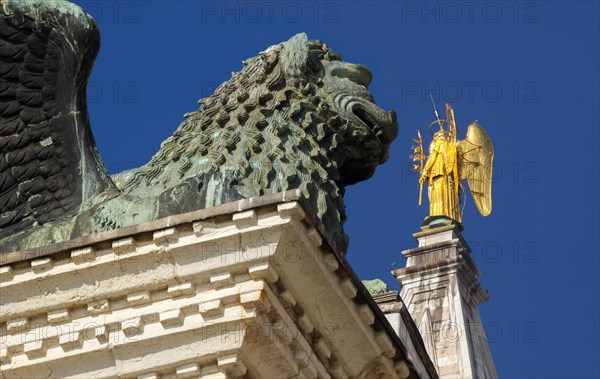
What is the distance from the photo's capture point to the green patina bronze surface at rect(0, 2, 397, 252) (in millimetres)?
12867

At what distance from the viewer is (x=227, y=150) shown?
13203 millimetres

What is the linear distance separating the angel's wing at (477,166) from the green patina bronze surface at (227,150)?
3267cm

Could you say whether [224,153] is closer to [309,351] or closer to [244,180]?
[244,180]

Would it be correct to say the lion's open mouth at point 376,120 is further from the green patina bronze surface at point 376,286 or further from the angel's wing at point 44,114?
the angel's wing at point 44,114

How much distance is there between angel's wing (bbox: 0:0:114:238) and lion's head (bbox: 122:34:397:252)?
47 cm

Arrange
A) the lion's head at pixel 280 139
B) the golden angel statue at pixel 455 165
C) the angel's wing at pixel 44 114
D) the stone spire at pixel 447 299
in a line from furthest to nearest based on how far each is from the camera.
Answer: the golden angel statue at pixel 455 165, the stone spire at pixel 447 299, the angel's wing at pixel 44 114, the lion's head at pixel 280 139

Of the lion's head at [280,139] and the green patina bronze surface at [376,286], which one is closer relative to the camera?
the lion's head at [280,139]

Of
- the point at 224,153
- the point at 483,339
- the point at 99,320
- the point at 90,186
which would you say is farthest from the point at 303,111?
the point at 483,339

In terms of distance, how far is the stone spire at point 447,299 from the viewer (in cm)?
3709

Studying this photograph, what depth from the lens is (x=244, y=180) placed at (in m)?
12.8

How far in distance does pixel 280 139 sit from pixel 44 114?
1.87m

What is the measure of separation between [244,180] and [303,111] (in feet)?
3.58

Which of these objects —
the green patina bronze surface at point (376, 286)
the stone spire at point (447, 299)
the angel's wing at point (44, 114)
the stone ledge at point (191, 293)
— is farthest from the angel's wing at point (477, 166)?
the stone ledge at point (191, 293)

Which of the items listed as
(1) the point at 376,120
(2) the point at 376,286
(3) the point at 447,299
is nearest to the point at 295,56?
(1) the point at 376,120
